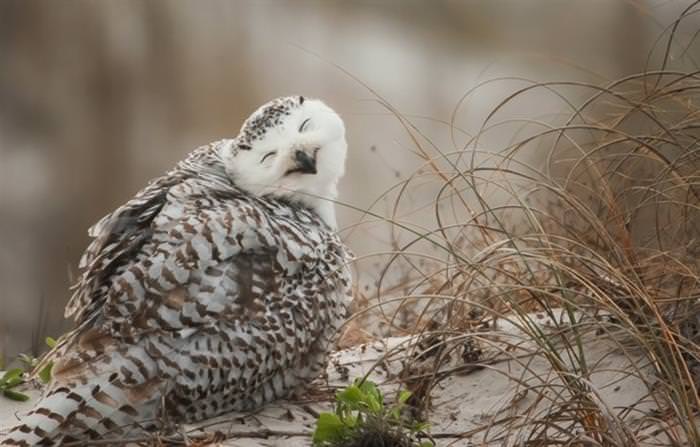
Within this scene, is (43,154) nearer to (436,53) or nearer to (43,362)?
(436,53)

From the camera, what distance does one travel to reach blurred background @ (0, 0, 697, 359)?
8.13 metres

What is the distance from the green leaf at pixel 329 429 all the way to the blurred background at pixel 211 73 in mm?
4350

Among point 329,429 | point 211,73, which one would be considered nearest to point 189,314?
point 329,429

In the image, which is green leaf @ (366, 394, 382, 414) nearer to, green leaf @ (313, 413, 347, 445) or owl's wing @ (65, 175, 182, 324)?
green leaf @ (313, 413, 347, 445)

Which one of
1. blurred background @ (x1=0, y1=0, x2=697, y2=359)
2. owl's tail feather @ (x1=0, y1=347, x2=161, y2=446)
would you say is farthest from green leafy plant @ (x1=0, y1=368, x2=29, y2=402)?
blurred background @ (x1=0, y1=0, x2=697, y2=359)

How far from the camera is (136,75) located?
8602mm

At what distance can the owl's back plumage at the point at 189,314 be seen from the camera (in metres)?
3.44

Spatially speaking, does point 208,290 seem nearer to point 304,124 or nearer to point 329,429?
point 329,429

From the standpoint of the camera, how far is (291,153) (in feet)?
13.0

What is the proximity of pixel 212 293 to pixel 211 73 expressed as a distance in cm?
546

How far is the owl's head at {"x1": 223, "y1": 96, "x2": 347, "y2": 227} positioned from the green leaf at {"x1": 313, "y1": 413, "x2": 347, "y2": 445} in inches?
35.4

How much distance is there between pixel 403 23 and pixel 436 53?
396 mm

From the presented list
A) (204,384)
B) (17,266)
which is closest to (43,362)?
(204,384)

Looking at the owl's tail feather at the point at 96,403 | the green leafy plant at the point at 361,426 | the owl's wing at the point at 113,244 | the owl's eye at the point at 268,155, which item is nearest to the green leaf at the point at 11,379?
the owl's wing at the point at 113,244
